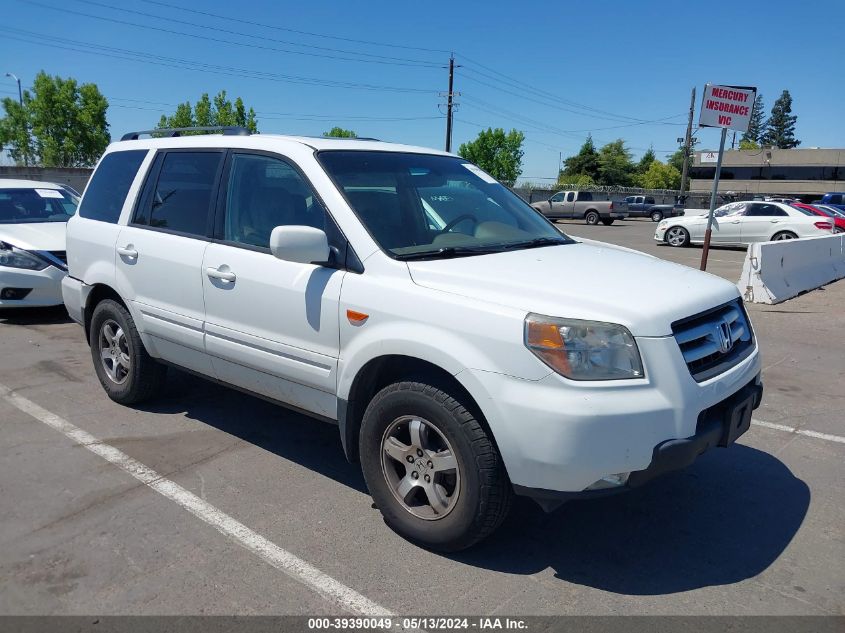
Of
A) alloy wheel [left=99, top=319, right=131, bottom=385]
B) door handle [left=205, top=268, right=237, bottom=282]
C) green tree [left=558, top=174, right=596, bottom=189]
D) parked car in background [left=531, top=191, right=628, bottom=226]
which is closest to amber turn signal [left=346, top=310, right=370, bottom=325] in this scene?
door handle [left=205, top=268, right=237, bottom=282]

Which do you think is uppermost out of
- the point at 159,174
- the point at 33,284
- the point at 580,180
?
the point at 580,180

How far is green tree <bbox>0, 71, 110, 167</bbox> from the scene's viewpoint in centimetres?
5719

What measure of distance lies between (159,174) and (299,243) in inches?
80.1

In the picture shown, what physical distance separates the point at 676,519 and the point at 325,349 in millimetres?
2070

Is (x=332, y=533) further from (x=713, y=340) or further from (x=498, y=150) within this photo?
(x=498, y=150)

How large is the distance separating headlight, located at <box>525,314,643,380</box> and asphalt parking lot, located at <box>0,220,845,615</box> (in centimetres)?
99

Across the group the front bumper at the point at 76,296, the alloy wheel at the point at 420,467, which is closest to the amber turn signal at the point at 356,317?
the alloy wheel at the point at 420,467

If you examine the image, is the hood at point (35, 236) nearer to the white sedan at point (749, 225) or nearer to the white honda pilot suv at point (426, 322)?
the white honda pilot suv at point (426, 322)

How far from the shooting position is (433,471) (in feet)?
10.6

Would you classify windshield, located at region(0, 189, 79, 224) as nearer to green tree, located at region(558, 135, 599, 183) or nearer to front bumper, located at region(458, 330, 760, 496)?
front bumper, located at region(458, 330, 760, 496)

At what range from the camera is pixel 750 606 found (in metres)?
2.91

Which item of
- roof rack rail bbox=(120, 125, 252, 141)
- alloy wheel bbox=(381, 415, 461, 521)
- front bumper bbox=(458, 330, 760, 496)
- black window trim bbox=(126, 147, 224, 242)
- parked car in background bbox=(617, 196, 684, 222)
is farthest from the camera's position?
parked car in background bbox=(617, 196, 684, 222)

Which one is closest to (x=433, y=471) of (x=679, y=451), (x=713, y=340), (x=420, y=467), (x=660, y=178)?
(x=420, y=467)

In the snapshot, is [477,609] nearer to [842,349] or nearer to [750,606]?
[750,606]
